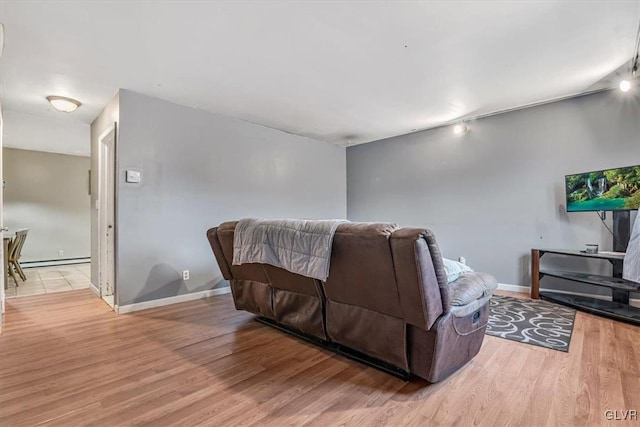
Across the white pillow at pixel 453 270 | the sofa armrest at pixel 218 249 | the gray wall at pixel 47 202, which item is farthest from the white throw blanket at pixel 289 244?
the gray wall at pixel 47 202

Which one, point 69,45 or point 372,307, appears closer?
point 372,307

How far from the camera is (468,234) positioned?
4.54m

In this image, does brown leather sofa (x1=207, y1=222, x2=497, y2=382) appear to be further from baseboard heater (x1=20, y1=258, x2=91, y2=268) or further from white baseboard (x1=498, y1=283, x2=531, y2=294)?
baseboard heater (x1=20, y1=258, x2=91, y2=268)

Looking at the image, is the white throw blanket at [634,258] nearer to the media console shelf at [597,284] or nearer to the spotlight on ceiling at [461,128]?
the media console shelf at [597,284]

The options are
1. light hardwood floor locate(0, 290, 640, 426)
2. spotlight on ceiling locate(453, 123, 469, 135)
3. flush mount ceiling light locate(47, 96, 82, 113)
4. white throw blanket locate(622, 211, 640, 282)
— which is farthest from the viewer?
spotlight on ceiling locate(453, 123, 469, 135)

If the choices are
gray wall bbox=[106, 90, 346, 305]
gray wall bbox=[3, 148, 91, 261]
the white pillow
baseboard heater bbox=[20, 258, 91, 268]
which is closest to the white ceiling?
gray wall bbox=[106, 90, 346, 305]

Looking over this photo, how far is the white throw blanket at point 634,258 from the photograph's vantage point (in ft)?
9.19

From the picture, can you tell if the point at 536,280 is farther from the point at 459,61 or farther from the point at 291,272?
the point at 291,272

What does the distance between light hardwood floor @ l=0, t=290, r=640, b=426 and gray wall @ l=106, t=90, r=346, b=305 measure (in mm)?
883

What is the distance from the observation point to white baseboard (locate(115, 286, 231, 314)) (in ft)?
10.7

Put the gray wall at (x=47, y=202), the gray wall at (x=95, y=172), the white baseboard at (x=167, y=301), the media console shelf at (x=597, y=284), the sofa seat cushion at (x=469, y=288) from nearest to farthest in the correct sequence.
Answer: the sofa seat cushion at (x=469, y=288) < the media console shelf at (x=597, y=284) < the white baseboard at (x=167, y=301) < the gray wall at (x=95, y=172) < the gray wall at (x=47, y=202)

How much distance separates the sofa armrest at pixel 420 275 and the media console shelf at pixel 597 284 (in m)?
2.49

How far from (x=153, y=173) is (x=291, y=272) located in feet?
7.48

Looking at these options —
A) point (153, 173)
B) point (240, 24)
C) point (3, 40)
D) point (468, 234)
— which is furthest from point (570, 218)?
point (3, 40)
